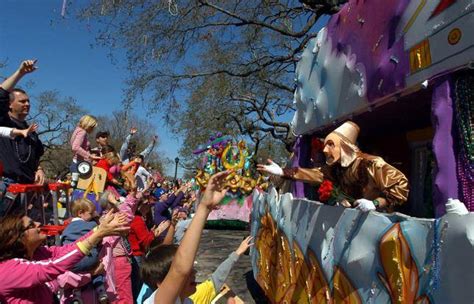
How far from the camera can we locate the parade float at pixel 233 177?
12.9 meters

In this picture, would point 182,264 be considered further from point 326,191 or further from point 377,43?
point 377,43

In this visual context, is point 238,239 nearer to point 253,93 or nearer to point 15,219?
point 253,93

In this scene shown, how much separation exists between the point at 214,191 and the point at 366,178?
155 centimetres

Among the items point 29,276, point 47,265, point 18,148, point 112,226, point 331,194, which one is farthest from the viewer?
point 18,148

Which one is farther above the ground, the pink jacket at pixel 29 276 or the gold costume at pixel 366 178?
the gold costume at pixel 366 178

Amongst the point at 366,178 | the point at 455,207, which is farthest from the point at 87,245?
the point at 455,207

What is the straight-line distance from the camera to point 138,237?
16.8 feet

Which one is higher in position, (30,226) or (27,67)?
(27,67)

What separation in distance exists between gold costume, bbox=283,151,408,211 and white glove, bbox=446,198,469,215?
0.77 meters

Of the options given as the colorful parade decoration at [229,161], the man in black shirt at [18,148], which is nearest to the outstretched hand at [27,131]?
the man in black shirt at [18,148]

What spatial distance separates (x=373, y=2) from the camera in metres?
3.38

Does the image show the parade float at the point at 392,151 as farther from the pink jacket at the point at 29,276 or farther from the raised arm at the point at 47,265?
the pink jacket at the point at 29,276

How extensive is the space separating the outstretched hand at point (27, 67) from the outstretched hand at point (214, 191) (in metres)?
2.43

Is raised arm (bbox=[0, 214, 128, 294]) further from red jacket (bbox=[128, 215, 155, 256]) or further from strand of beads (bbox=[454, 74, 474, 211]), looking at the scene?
red jacket (bbox=[128, 215, 155, 256])
